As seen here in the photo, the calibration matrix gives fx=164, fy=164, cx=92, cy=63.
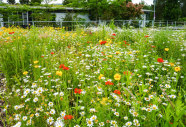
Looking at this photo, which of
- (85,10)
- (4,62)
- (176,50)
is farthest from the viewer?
(85,10)

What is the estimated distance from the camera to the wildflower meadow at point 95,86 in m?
1.57

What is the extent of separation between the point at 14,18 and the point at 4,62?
936 inches

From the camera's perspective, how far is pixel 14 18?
23969 mm

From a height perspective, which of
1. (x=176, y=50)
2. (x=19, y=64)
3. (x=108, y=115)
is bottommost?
(x=108, y=115)

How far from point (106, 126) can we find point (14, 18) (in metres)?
26.2

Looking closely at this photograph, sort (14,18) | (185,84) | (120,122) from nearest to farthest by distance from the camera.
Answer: (120,122) < (185,84) < (14,18)

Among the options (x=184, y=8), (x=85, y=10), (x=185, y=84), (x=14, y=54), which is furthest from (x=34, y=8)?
(x=184, y=8)

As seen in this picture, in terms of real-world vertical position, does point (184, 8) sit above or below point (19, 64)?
above

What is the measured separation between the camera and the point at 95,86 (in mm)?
2215

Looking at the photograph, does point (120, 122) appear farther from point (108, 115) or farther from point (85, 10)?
point (85, 10)

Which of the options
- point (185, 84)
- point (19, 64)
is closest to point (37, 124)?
point (19, 64)

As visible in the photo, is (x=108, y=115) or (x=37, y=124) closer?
(x=108, y=115)

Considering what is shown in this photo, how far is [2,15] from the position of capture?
24422 mm

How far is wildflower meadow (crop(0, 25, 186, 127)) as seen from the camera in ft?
5.16
